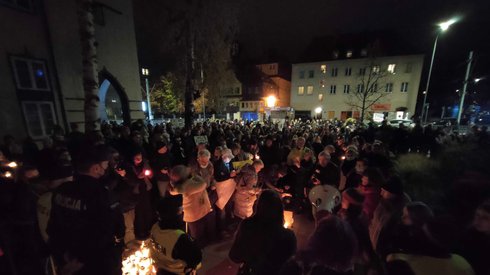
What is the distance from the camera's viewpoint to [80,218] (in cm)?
209

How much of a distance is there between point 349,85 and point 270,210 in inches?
1484

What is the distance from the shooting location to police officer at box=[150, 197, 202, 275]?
7.00ft

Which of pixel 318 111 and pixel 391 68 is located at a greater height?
pixel 391 68

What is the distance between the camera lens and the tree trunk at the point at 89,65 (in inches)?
268

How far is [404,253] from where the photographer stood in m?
1.84

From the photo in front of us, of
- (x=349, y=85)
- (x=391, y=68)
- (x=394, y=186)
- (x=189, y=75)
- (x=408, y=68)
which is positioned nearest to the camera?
(x=394, y=186)

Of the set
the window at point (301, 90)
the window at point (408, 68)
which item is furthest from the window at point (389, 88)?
the window at point (301, 90)

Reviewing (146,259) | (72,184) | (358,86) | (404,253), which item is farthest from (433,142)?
(358,86)

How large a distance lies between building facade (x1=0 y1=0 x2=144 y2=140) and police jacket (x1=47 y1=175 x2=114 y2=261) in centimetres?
955

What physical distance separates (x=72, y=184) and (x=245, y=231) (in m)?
1.80

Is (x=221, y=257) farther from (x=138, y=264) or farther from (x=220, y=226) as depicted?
(x=138, y=264)

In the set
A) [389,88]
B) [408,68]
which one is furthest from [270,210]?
[408,68]

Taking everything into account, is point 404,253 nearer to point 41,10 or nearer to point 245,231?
point 245,231

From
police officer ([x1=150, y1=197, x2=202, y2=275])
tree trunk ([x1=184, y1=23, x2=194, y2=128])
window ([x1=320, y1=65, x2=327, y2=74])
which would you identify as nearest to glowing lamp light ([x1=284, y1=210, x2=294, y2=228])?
police officer ([x1=150, y1=197, x2=202, y2=275])
